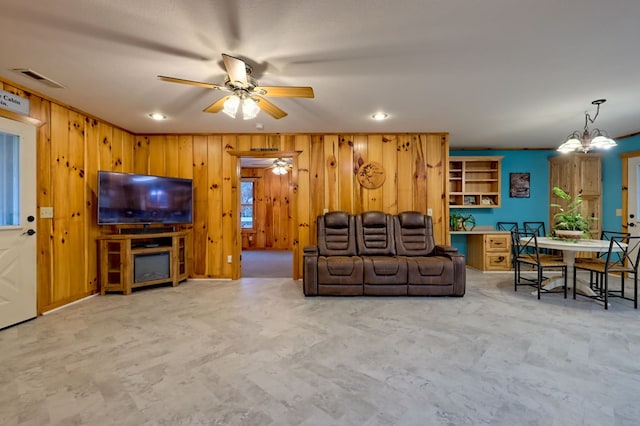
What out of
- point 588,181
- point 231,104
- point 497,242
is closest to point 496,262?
point 497,242

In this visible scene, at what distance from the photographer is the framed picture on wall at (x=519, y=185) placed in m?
5.89

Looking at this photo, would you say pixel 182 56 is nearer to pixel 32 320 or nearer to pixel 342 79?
pixel 342 79

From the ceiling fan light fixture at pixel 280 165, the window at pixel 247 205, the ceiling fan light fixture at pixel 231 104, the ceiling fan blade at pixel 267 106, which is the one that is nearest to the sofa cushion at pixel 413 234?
the ceiling fan blade at pixel 267 106

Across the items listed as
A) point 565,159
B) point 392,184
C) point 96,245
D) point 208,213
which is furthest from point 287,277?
point 565,159

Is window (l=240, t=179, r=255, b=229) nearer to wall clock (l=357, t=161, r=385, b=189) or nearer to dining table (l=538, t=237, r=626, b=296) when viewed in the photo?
wall clock (l=357, t=161, r=385, b=189)

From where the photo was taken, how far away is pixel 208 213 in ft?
15.6

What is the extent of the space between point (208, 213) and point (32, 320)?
2371 mm

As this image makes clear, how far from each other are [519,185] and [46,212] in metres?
7.56

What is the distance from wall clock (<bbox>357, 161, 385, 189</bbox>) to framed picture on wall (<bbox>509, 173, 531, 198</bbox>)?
310 cm

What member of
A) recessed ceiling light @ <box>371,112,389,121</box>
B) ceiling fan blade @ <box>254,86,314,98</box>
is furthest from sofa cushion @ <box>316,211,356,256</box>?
ceiling fan blade @ <box>254,86,314,98</box>

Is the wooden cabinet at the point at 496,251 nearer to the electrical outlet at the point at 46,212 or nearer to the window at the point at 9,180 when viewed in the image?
the electrical outlet at the point at 46,212

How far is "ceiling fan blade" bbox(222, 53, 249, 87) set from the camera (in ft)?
6.57

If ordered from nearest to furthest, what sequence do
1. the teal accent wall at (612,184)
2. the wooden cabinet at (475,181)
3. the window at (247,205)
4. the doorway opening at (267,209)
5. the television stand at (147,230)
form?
the television stand at (147,230)
the teal accent wall at (612,184)
the wooden cabinet at (475,181)
the doorway opening at (267,209)
the window at (247,205)

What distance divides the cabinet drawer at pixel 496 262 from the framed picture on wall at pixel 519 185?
1483 millimetres
